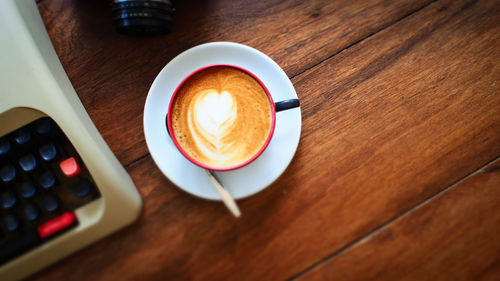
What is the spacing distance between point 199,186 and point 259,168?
13 cm

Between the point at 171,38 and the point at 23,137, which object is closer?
the point at 23,137

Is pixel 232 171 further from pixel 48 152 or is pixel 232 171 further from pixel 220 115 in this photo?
pixel 48 152

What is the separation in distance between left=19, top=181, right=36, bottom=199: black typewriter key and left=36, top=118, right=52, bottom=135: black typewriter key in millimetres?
114

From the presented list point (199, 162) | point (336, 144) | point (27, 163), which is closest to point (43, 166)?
point (27, 163)

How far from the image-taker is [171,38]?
2.61ft

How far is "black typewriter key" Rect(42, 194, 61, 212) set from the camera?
27.3 inches

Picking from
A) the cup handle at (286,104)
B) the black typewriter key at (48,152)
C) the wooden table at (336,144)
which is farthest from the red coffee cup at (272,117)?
the black typewriter key at (48,152)

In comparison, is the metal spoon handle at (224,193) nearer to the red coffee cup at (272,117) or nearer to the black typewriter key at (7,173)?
the red coffee cup at (272,117)

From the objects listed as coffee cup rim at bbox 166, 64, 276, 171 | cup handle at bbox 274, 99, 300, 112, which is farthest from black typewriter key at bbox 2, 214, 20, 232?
cup handle at bbox 274, 99, 300, 112

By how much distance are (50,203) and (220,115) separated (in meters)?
0.41

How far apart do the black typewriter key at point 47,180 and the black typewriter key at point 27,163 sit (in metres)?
0.03

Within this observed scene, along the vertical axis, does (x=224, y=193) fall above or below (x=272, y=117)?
below

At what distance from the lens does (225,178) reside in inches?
28.0

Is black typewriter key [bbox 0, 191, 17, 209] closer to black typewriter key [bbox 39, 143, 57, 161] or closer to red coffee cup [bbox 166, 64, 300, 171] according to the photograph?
black typewriter key [bbox 39, 143, 57, 161]
